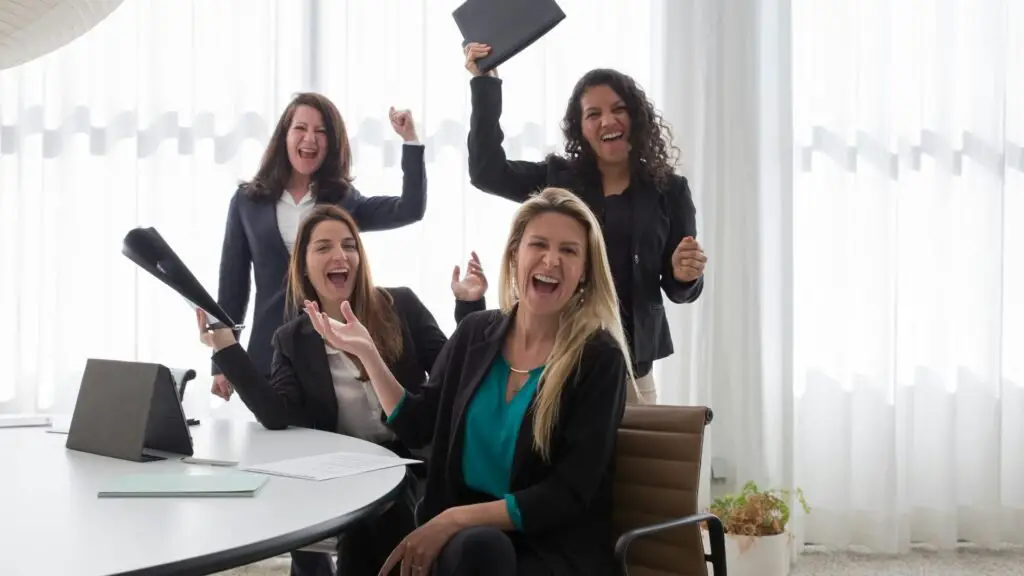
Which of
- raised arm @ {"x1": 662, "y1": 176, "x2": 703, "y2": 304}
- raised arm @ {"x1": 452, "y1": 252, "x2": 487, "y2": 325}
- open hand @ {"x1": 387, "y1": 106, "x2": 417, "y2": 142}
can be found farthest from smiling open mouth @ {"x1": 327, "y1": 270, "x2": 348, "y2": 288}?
raised arm @ {"x1": 662, "y1": 176, "x2": 703, "y2": 304}

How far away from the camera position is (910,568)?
11.9 feet

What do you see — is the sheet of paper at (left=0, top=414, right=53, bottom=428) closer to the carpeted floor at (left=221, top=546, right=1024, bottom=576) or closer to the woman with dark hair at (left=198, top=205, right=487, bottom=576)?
the woman with dark hair at (left=198, top=205, right=487, bottom=576)

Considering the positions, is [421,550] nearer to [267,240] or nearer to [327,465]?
[327,465]

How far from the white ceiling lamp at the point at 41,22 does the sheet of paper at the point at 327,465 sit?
88 cm

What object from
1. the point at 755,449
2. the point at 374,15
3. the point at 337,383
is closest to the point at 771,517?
the point at 755,449

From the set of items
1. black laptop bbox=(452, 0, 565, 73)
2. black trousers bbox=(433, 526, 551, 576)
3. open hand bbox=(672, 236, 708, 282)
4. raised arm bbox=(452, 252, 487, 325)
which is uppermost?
black laptop bbox=(452, 0, 565, 73)

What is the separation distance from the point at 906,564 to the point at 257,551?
3.11 m

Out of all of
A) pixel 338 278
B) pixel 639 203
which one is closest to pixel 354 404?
pixel 338 278

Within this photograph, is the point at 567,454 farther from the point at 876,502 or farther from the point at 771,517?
the point at 876,502

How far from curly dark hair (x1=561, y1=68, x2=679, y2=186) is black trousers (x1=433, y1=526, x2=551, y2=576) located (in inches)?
49.5

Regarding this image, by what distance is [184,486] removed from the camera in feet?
4.88

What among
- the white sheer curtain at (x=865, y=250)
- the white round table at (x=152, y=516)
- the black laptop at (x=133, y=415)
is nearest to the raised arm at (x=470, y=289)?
the white round table at (x=152, y=516)

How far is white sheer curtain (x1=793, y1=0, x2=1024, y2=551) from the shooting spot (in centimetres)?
385

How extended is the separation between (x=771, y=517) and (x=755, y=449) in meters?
0.51
